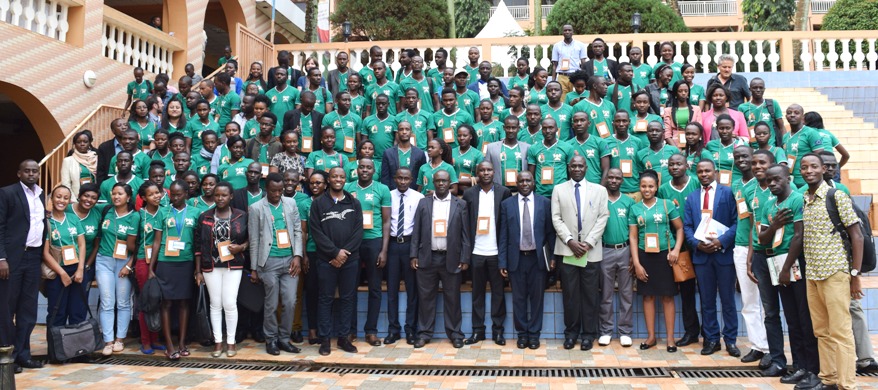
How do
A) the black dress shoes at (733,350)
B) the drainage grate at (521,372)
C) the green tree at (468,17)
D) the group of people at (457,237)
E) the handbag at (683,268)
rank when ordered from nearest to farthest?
the drainage grate at (521,372) < the group of people at (457,237) < the black dress shoes at (733,350) < the handbag at (683,268) < the green tree at (468,17)

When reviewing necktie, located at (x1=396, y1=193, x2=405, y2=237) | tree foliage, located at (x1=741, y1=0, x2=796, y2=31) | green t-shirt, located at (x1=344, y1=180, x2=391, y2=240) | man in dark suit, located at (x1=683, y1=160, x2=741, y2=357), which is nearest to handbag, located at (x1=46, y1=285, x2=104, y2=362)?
green t-shirt, located at (x1=344, y1=180, x2=391, y2=240)

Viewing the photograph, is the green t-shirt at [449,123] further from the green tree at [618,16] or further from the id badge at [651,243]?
the green tree at [618,16]

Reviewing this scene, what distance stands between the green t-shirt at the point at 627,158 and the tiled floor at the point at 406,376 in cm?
172

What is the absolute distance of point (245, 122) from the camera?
1016 centimetres

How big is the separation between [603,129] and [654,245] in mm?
2193

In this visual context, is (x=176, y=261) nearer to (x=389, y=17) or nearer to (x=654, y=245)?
(x=654, y=245)

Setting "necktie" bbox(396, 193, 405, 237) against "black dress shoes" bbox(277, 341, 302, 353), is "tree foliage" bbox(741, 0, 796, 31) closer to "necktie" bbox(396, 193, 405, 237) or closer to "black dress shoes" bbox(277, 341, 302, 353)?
"necktie" bbox(396, 193, 405, 237)

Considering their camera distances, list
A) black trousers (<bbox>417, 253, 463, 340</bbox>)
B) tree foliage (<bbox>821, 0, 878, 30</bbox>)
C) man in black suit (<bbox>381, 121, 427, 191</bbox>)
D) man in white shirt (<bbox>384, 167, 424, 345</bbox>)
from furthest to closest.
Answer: tree foliage (<bbox>821, 0, 878, 30</bbox>)
man in black suit (<bbox>381, 121, 427, 191</bbox>)
man in white shirt (<bbox>384, 167, 424, 345</bbox>)
black trousers (<bbox>417, 253, 463, 340</bbox>)

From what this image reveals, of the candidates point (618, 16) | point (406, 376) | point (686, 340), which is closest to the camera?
point (406, 376)

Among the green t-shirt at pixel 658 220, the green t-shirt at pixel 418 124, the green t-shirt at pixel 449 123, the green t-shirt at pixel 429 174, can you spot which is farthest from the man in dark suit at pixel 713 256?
the green t-shirt at pixel 418 124

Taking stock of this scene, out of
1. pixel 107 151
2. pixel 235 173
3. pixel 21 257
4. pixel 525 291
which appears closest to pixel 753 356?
pixel 525 291

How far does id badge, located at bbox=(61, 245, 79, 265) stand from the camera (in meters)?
6.93

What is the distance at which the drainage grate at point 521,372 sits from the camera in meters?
6.25

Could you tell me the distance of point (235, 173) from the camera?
8.18m
